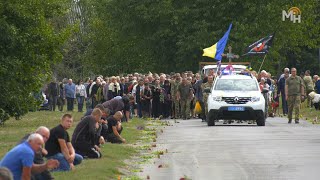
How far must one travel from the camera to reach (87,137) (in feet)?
78.3

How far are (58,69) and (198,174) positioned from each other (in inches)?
2949

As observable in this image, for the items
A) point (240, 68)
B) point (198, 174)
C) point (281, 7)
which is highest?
point (281, 7)

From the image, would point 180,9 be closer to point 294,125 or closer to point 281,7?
point 281,7

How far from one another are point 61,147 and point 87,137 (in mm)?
3571

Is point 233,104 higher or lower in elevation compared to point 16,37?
lower

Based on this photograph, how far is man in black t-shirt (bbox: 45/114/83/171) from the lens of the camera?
20.2 meters

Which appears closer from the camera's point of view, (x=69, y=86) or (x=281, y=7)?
(x=69, y=86)

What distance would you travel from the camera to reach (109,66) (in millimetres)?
83375

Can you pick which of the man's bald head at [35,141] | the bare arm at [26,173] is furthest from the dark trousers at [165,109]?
the bare arm at [26,173]

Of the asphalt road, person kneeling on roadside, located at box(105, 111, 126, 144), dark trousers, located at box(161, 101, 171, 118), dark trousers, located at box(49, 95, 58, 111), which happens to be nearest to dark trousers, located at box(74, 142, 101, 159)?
the asphalt road

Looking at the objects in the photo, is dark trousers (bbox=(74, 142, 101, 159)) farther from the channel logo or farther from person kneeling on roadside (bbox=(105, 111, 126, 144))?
the channel logo

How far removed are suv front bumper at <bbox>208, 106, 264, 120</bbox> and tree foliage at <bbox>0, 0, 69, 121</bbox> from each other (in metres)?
8.12

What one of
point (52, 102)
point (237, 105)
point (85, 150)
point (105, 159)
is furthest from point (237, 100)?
point (52, 102)

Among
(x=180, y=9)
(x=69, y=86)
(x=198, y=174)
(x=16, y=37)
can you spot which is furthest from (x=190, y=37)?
(x=198, y=174)
